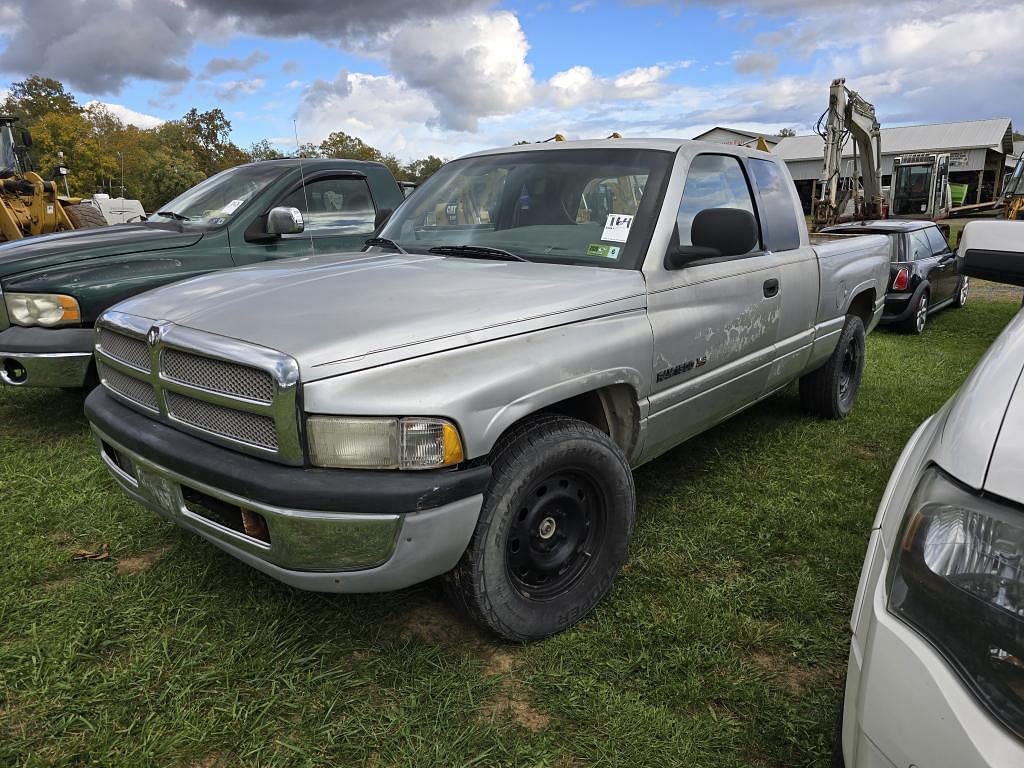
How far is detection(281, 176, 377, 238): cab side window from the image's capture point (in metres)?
5.25

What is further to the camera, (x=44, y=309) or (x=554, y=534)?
(x=44, y=309)

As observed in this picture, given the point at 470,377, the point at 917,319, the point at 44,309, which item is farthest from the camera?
the point at 917,319

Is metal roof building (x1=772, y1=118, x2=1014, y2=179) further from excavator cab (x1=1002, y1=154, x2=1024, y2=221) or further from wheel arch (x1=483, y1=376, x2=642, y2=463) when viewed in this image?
wheel arch (x1=483, y1=376, x2=642, y2=463)

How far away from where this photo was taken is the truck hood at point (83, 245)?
4.32 metres

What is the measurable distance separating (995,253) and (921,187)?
2824cm

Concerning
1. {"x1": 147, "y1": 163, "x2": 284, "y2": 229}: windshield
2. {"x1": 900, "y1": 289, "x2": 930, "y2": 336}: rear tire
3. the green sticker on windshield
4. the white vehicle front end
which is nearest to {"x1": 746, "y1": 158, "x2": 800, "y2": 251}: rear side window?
the green sticker on windshield

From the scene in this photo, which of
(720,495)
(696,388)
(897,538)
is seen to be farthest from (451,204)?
(897,538)

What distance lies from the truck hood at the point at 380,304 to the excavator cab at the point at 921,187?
1034 inches

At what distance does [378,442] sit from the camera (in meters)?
1.94

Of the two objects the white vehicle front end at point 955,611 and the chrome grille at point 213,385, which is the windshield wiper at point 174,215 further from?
the white vehicle front end at point 955,611

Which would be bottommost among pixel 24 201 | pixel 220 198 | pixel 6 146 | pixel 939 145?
pixel 220 198

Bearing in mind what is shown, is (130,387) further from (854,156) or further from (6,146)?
(854,156)

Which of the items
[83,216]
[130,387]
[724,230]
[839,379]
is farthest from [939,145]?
[130,387]

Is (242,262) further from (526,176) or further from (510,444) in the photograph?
(510,444)
